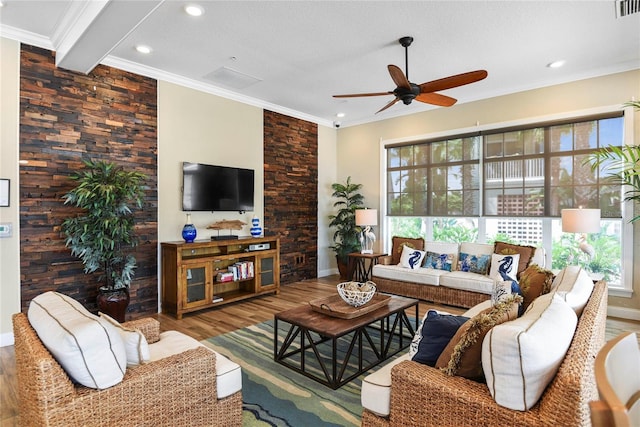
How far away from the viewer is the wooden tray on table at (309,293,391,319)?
266cm

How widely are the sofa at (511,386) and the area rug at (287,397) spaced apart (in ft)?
1.91

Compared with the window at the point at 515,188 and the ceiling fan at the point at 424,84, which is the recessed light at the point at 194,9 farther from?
the window at the point at 515,188

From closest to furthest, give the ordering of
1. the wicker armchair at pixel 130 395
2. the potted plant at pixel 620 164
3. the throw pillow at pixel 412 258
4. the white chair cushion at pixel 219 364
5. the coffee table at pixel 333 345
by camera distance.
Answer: the wicker armchair at pixel 130 395 < the white chair cushion at pixel 219 364 < the coffee table at pixel 333 345 < the potted plant at pixel 620 164 < the throw pillow at pixel 412 258

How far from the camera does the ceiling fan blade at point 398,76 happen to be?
2866mm

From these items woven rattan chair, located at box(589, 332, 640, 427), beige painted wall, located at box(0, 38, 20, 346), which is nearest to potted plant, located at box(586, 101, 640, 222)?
woven rattan chair, located at box(589, 332, 640, 427)

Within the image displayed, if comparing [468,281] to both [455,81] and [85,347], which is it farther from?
[85,347]

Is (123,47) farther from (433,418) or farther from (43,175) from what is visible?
(433,418)

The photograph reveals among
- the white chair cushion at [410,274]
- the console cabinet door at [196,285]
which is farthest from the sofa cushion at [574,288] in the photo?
the console cabinet door at [196,285]

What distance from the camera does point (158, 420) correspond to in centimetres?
159

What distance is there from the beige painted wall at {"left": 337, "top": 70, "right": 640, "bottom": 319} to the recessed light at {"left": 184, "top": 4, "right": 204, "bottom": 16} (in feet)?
11.9

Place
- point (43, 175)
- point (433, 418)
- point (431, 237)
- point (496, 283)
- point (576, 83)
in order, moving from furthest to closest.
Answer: point (431, 237) < point (576, 83) < point (43, 175) < point (496, 283) < point (433, 418)

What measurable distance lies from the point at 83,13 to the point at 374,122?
4.60 m

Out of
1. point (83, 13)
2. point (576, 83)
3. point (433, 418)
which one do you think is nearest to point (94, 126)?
point (83, 13)

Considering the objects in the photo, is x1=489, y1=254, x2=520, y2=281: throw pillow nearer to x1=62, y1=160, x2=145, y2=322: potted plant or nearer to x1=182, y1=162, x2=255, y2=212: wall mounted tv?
x1=182, y1=162, x2=255, y2=212: wall mounted tv
